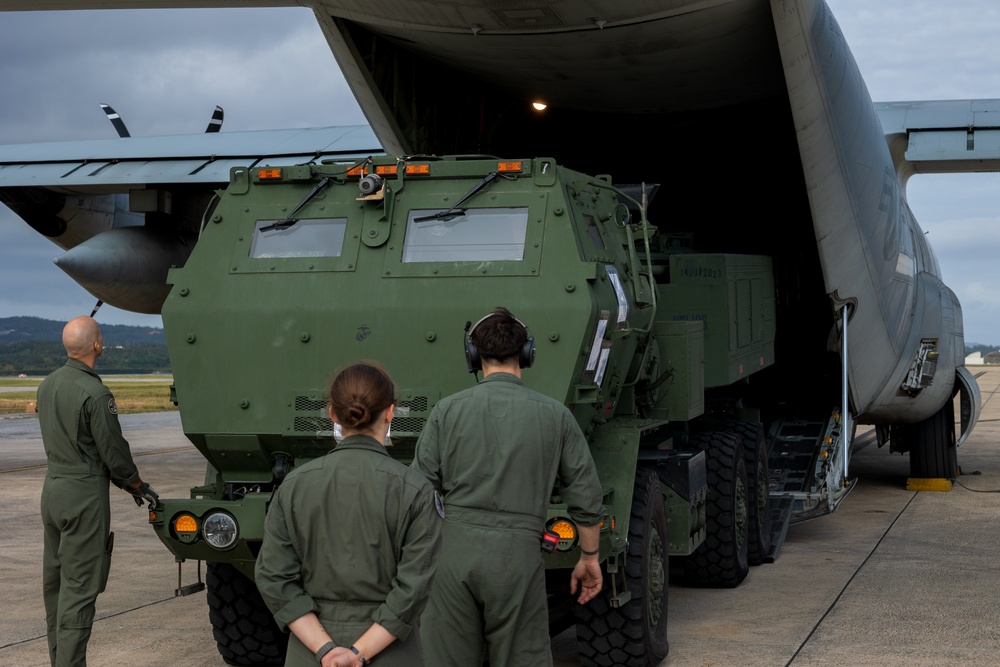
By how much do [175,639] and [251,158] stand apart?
8.88 m

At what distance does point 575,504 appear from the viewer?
4.93 m

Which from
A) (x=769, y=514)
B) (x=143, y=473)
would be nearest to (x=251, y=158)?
(x=143, y=473)

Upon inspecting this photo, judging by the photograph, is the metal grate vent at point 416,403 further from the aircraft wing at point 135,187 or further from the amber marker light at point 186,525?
the aircraft wing at point 135,187

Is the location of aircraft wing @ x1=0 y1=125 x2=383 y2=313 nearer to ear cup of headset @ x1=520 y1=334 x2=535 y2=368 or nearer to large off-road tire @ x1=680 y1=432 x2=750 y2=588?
large off-road tire @ x1=680 y1=432 x2=750 y2=588

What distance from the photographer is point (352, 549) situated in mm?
3551

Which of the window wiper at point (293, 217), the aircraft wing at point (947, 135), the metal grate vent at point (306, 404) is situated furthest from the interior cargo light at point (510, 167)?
the aircraft wing at point (947, 135)

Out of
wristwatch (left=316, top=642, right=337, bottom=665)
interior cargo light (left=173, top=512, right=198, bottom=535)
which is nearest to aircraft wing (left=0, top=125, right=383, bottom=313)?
interior cargo light (left=173, top=512, right=198, bottom=535)

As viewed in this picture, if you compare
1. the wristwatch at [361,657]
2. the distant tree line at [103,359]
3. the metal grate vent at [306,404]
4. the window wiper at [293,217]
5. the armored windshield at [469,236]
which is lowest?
the distant tree line at [103,359]

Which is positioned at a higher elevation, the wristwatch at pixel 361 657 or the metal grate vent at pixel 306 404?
the metal grate vent at pixel 306 404

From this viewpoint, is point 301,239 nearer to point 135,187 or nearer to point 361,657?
point 361,657

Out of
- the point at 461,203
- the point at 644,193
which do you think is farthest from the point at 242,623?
the point at 644,193

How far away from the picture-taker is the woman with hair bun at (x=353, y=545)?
3541mm

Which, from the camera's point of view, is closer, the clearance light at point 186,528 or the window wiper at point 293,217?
the clearance light at point 186,528

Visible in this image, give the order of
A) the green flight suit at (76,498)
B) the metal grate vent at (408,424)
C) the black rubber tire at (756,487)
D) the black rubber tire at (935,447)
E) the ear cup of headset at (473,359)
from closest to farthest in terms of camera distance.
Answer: the ear cup of headset at (473,359), the green flight suit at (76,498), the metal grate vent at (408,424), the black rubber tire at (756,487), the black rubber tire at (935,447)
